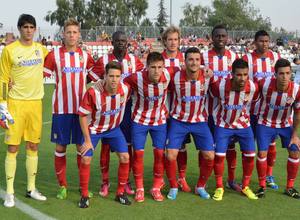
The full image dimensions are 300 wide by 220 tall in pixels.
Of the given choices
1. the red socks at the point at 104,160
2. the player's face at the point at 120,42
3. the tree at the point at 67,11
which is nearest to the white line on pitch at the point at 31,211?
the red socks at the point at 104,160

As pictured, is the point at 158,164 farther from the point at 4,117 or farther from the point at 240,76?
the point at 4,117

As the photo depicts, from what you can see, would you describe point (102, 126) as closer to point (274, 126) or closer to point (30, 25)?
point (30, 25)

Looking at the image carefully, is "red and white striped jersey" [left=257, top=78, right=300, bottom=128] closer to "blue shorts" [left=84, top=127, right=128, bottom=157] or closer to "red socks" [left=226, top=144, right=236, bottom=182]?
"red socks" [left=226, top=144, right=236, bottom=182]

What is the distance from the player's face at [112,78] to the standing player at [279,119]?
69.4 inches

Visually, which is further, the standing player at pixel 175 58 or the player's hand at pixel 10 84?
the standing player at pixel 175 58

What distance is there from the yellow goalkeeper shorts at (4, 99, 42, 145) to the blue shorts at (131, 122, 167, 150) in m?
1.14

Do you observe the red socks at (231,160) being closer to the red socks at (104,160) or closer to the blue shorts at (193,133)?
the blue shorts at (193,133)

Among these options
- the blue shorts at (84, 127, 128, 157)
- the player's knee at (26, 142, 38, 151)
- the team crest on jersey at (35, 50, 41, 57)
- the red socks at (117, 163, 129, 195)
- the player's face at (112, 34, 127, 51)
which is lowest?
the red socks at (117, 163, 129, 195)

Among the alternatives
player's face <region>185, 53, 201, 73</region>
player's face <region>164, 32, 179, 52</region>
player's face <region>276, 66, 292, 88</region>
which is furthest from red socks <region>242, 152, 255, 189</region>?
player's face <region>164, 32, 179, 52</region>

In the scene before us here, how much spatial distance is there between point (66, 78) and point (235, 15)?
78.5 meters

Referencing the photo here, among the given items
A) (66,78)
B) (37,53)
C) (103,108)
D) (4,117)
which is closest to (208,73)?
(103,108)

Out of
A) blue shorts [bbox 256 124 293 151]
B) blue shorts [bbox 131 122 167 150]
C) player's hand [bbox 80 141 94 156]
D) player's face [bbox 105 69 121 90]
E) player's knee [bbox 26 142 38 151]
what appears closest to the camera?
player's face [bbox 105 69 121 90]

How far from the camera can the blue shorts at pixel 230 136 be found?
5.24 meters

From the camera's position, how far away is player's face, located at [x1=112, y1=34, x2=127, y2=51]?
524 cm
